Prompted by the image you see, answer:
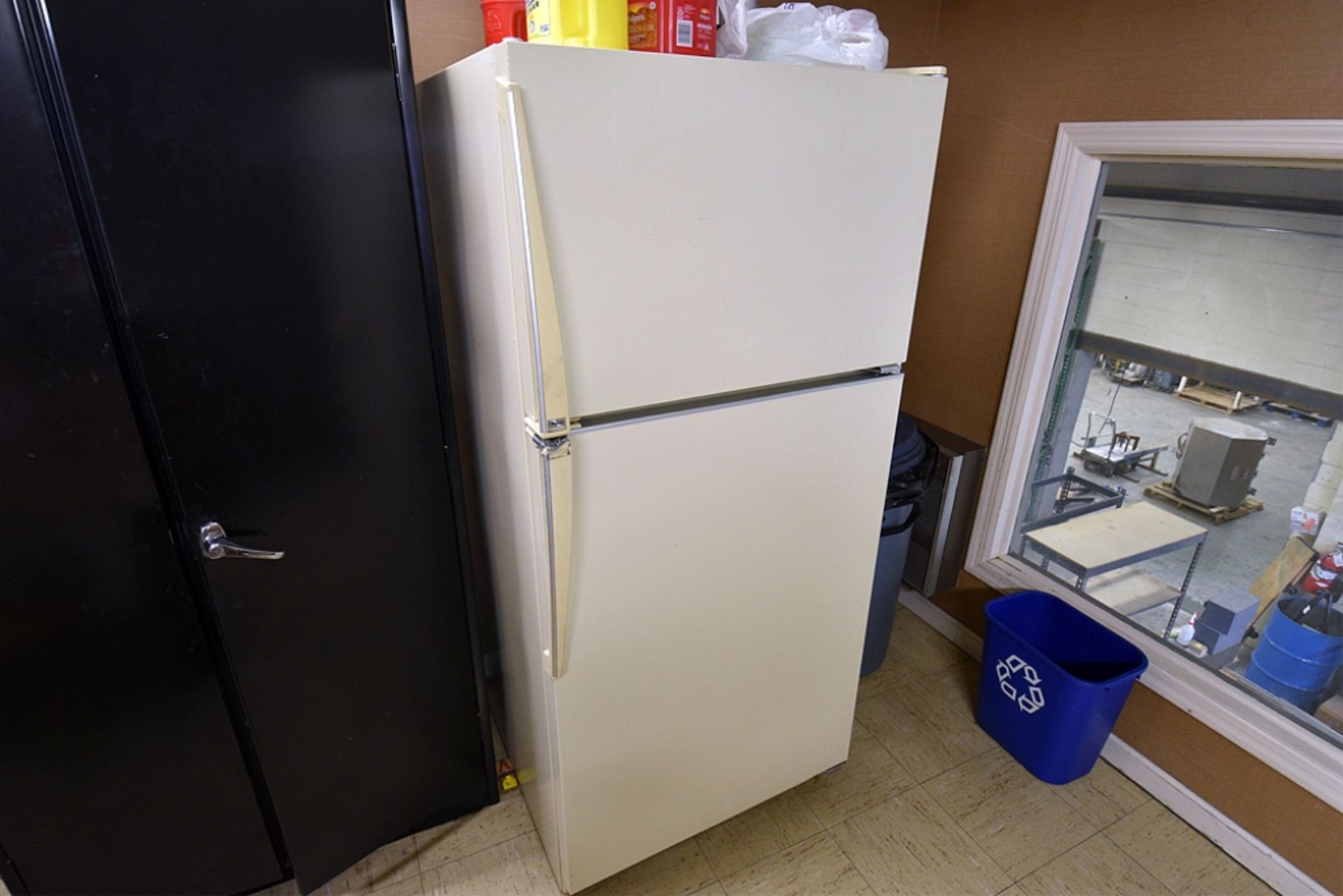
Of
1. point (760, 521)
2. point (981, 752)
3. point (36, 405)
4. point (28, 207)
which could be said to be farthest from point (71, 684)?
point (981, 752)

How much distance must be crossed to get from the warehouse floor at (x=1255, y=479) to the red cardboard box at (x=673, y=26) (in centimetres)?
153

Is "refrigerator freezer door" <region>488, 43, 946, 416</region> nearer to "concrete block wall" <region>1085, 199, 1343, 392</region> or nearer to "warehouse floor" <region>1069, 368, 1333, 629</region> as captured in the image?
"concrete block wall" <region>1085, 199, 1343, 392</region>

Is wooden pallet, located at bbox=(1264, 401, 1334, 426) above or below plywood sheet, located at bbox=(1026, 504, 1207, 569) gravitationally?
above

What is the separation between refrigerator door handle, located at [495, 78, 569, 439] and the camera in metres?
0.91

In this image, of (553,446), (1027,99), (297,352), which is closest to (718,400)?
(553,446)

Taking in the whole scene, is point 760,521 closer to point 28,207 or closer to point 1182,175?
point 28,207

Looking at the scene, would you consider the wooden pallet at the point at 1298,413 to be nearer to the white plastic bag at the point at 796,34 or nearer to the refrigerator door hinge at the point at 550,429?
the white plastic bag at the point at 796,34

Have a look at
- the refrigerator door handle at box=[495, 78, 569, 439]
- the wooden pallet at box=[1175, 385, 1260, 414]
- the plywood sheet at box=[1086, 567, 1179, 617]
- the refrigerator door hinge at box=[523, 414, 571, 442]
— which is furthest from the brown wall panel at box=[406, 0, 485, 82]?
the plywood sheet at box=[1086, 567, 1179, 617]

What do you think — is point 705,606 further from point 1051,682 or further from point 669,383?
point 1051,682

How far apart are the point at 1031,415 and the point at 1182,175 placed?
2.26 feet

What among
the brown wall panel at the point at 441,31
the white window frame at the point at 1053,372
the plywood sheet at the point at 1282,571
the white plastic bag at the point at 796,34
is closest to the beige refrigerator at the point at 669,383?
the white plastic bag at the point at 796,34

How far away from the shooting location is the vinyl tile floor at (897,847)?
1604 millimetres

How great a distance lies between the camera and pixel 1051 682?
1.77m

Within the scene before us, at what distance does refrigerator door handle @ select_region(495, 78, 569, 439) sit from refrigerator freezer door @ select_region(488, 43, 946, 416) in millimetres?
10
